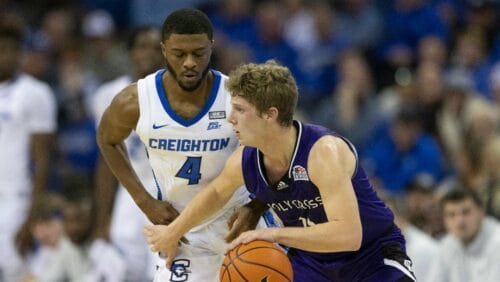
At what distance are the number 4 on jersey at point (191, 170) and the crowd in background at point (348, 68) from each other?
4.46 m

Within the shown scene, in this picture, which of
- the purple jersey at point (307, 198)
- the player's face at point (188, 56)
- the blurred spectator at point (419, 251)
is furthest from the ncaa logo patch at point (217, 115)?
the blurred spectator at point (419, 251)

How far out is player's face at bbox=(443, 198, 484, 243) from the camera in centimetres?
912

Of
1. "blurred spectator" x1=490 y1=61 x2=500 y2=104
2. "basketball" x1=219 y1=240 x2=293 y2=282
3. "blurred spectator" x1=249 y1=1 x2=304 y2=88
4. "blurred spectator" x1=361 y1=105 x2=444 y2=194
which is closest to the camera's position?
"basketball" x1=219 y1=240 x2=293 y2=282

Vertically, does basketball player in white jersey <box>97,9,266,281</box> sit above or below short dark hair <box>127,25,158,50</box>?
below

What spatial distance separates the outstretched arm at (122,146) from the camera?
6879 millimetres

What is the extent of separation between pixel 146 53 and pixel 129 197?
45.9 inches

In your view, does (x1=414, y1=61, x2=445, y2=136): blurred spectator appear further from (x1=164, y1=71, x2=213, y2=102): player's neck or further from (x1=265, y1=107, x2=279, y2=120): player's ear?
(x1=265, y1=107, x2=279, y2=120): player's ear

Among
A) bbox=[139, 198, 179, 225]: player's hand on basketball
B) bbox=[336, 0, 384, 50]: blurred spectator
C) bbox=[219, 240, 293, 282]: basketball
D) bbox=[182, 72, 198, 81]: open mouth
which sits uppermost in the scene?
bbox=[182, 72, 198, 81]: open mouth

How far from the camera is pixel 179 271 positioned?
688 cm

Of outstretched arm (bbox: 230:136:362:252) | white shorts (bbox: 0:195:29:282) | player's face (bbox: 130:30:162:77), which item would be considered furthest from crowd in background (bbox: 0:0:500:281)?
outstretched arm (bbox: 230:136:362:252)

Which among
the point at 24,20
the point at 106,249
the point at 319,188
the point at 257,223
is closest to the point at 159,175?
the point at 257,223

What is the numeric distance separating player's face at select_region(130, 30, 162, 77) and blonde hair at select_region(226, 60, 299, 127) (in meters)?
2.30

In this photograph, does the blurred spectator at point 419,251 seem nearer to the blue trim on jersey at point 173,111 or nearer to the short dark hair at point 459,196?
the short dark hair at point 459,196

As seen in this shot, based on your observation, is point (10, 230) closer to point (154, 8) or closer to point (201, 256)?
point (201, 256)
